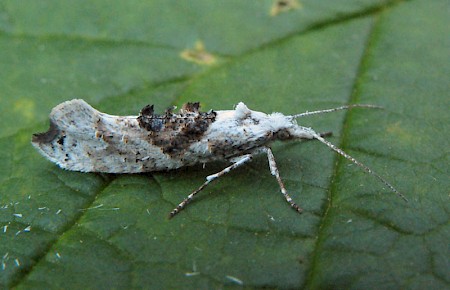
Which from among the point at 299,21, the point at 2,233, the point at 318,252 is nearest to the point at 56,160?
the point at 2,233

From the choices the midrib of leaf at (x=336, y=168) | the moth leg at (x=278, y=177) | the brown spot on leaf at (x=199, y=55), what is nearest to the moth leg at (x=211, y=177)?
the moth leg at (x=278, y=177)

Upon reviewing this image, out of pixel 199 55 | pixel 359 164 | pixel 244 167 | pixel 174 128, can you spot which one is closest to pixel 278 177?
pixel 244 167

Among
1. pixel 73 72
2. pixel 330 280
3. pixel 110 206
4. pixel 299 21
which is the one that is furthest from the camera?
pixel 299 21

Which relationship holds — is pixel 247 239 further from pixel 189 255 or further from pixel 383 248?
pixel 383 248

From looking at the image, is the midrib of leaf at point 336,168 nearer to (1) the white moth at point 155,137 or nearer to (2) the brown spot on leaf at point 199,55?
(1) the white moth at point 155,137

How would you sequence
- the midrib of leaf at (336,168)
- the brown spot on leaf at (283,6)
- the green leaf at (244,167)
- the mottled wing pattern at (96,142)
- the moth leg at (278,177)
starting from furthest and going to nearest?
the brown spot on leaf at (283,6) < the mottled wing pattern at (96,142) < the moth leg at (278,177) < the green leaf at (244,167) < the midrib of leaf at (336,168)

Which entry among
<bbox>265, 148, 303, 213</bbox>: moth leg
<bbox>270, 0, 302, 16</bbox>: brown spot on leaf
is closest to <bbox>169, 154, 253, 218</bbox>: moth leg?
<bbox>265, 148, 303, 213</bbox>: moth leg
